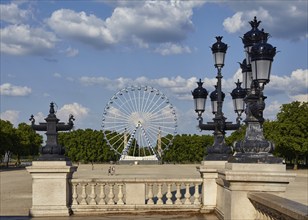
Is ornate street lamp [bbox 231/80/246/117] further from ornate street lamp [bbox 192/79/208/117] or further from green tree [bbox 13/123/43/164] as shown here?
green tree [bbox 13/123/43/164]

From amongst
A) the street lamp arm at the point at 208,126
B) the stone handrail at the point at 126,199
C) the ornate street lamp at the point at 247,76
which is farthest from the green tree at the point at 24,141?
the ornate street lamp at the point at 247,76

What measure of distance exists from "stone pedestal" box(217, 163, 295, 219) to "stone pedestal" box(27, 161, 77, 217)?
A: 636cm

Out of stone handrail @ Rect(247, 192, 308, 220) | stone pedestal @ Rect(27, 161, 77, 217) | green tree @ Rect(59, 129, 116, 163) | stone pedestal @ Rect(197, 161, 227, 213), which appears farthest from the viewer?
green tree @ Rect(59, 129, 116, 163)

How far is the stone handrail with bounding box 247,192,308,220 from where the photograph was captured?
246 inches

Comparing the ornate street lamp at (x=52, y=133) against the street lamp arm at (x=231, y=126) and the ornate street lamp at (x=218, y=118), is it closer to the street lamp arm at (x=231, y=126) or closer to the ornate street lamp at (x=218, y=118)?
the ornate street lamp at (x=218, y=118)

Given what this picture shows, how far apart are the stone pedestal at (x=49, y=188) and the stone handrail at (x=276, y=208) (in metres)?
6.76

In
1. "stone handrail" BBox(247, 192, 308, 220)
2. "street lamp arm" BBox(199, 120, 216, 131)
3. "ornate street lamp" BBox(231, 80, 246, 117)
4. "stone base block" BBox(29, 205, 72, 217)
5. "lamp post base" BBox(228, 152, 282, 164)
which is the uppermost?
"ornate street lamp" BBox(231, 80, 246, 117)

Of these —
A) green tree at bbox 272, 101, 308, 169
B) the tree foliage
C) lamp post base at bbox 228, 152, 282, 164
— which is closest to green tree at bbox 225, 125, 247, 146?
lamp post base at bbox 228, 152, 282, 164

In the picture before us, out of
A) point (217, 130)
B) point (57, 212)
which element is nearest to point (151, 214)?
point (57, 212)

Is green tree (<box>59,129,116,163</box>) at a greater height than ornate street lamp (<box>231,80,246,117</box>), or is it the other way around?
ornate street lamp (<box>231,80,246,117</box>)

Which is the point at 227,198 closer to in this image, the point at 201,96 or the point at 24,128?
the point at 201,96

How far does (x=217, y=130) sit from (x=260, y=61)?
7717mm

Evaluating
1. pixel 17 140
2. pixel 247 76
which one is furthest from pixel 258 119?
pixel 17 140

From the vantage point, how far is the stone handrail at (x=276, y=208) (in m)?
6.25
